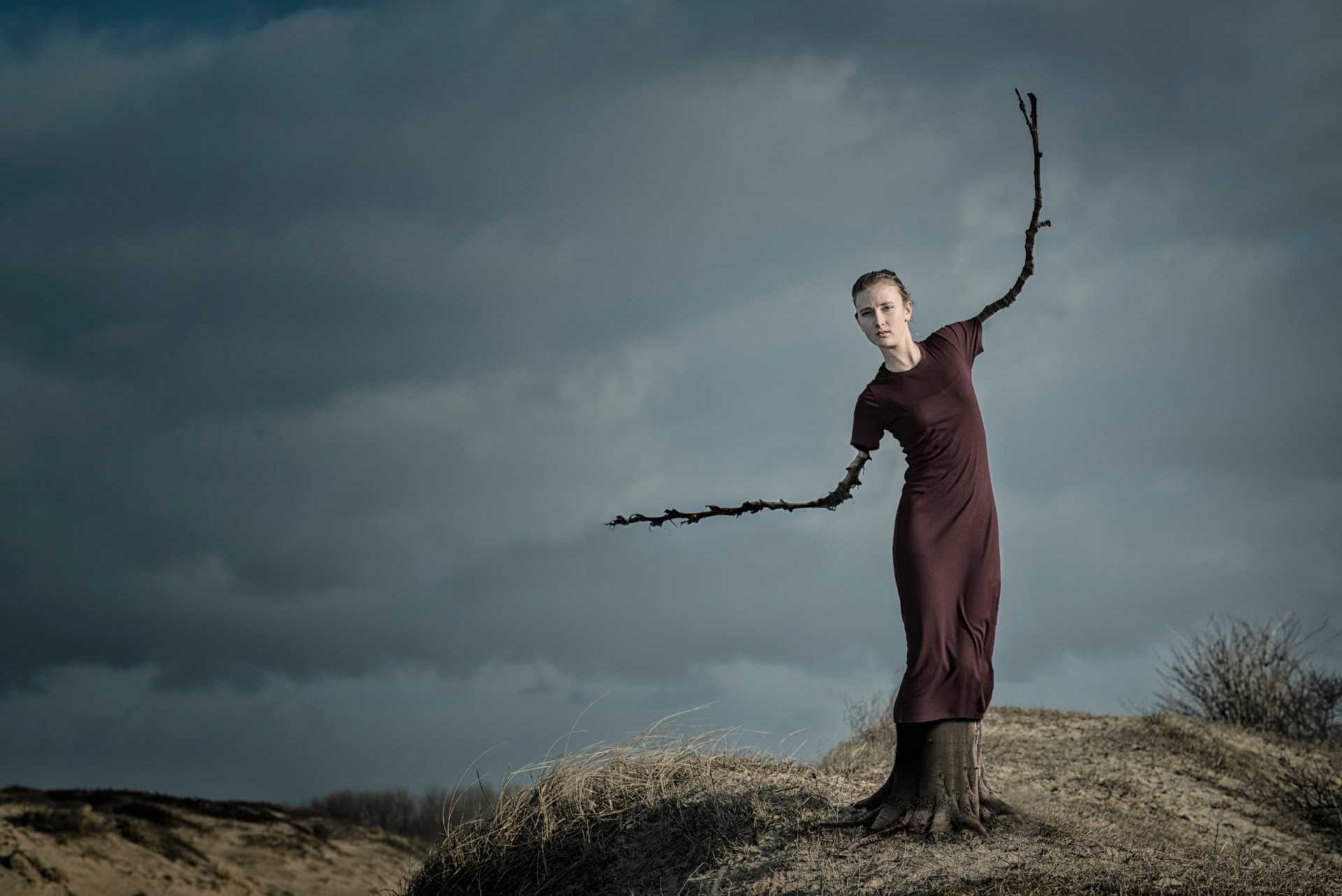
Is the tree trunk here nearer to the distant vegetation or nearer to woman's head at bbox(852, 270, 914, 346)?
woman's head at bbox(852, 270, 914, 346)

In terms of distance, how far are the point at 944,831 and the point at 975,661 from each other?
94 centimetres

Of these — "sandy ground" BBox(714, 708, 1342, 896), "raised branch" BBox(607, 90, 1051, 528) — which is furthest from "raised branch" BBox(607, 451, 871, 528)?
"sandy ground" BBox(714, 708, 1342, 896)

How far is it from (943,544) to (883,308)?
136cm

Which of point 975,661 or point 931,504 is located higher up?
point 931,504

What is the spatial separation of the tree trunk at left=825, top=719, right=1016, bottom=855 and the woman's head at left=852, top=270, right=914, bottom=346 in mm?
2153

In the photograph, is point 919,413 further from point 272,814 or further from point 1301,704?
point 272,814

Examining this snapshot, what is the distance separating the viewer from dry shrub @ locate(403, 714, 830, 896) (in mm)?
6297

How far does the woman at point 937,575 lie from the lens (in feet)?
18.6

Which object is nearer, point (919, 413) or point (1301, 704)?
point (919, 413)

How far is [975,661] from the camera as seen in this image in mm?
5672

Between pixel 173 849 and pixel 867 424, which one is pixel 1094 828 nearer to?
pixel 867 424

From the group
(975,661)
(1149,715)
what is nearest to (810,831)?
(975,661)

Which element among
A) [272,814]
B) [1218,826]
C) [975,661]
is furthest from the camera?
[272,814]

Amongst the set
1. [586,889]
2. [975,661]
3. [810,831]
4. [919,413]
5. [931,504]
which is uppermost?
[919,413]
